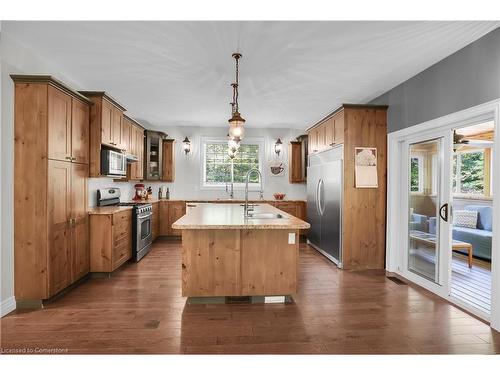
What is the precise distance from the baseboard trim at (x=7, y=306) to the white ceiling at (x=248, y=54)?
252cm

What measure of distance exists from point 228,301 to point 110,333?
1.14 metres

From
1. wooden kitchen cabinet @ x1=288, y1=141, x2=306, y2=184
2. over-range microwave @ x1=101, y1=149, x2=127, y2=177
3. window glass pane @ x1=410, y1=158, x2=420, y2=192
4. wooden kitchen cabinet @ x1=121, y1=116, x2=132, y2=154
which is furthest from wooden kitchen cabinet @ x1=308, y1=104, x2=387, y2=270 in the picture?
wooden kitchen cabinet @ x1=121, y1=116, x2=132, y2=154

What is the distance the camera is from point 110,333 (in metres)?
2.40

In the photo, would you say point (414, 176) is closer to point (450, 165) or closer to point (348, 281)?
point (450, 165)

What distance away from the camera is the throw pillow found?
512 centimetres

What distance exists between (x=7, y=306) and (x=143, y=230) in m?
2.22

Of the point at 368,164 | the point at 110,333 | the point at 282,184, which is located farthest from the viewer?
the point at 282,184

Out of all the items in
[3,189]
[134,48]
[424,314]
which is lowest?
[424,314]

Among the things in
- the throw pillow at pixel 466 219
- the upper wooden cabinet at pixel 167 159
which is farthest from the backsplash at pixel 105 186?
the throw pillow at pixel 466 219

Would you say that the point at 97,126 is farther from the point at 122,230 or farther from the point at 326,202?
the point at 326,202

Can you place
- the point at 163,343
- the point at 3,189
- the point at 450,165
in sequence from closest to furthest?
the point at 163,343 → the point at 3,189 → the point at 450,165

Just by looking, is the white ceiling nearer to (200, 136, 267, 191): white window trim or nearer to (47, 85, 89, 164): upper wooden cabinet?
(47, 85, 89, 164): upper wooden cabinet

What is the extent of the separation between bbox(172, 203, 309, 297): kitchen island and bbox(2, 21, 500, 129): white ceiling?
5.79ft
